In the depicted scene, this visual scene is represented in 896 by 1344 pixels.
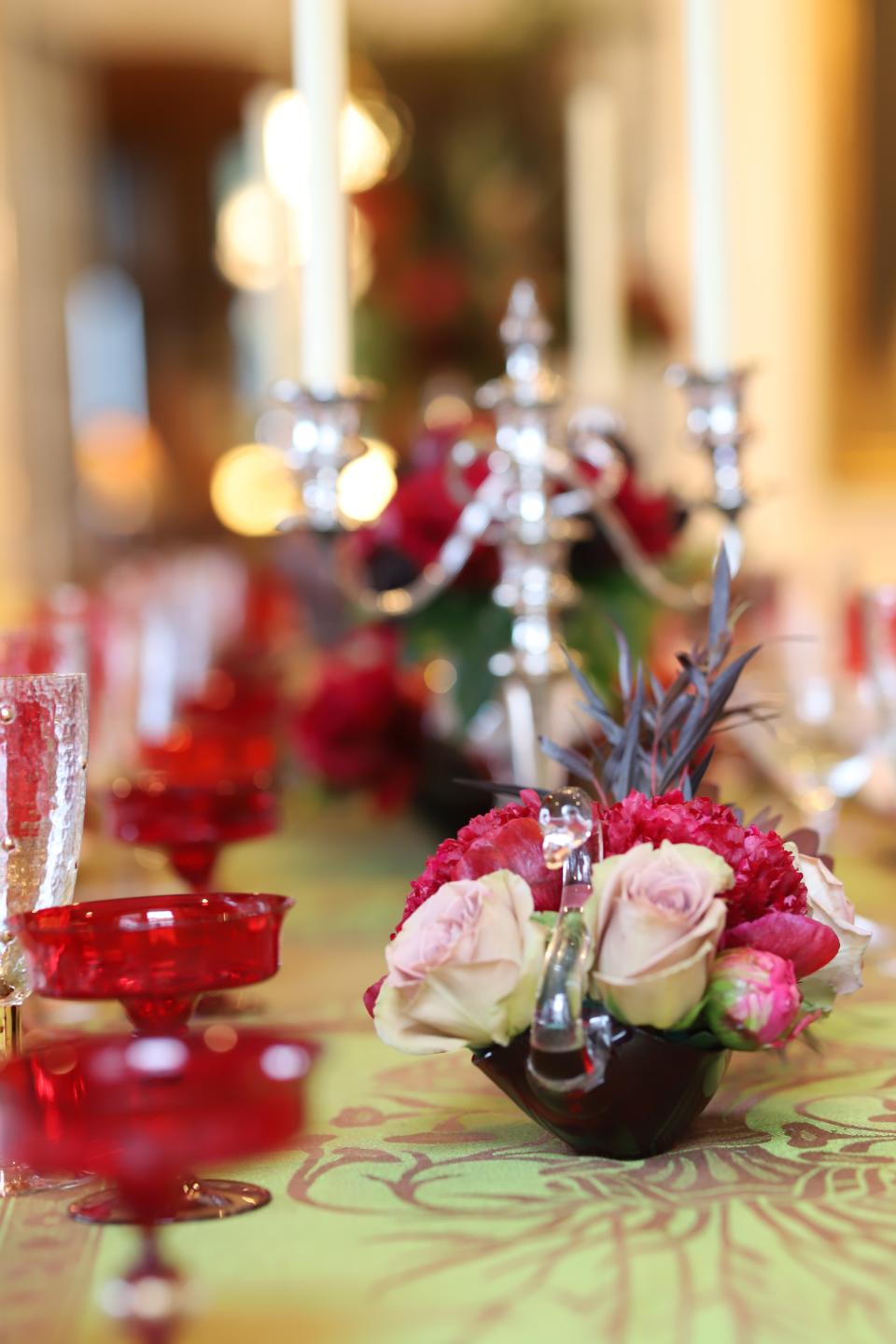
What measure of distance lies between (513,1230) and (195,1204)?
0.33ft

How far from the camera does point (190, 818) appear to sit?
895 millimetres

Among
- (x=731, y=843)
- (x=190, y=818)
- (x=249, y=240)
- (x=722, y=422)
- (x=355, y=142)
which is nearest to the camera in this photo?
(x=731, y=843)

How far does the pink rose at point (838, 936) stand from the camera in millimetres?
579

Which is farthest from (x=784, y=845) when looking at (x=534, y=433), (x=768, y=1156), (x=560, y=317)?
(x=560, y=317)

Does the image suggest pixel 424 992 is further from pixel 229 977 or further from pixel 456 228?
pixel 456 228

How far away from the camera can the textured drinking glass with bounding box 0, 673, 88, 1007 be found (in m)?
0.61

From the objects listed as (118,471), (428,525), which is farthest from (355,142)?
(428,525)

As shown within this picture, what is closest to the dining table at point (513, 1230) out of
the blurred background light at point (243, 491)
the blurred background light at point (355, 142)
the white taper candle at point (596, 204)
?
the white taper candle at point (596, 204)

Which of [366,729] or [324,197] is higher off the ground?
[324,197]

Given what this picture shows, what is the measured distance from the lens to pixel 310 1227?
0.51m

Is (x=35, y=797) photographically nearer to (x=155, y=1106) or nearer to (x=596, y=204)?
(x=155, y=1106)

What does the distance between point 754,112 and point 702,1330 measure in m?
3.97

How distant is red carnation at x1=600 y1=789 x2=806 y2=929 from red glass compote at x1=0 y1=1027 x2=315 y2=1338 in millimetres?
133

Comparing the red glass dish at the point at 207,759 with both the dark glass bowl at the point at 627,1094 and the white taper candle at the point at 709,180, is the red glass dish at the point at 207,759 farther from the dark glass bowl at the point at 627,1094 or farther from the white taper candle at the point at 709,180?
the dark glass bowl at the point at 627,1094
